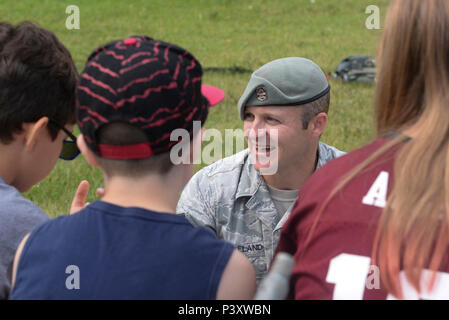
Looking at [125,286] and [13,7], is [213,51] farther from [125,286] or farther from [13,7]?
[125,286]

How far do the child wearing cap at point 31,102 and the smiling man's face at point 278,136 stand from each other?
3.97 feet

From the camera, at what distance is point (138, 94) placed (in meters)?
1.92

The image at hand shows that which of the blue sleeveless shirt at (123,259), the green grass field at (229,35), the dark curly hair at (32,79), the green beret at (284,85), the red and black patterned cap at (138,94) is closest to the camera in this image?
the blue sleeveless shirt at (123,259)

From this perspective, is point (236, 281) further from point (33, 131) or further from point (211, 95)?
point (33, 131)

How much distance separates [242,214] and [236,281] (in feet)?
5.89

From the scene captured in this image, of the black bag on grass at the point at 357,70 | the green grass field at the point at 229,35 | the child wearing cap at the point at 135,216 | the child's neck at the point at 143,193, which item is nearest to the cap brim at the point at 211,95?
the child wearing cap at the point at 135,216

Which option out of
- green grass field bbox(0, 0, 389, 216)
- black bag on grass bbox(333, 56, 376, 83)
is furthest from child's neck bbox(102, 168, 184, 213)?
black bag on grass bbox(333, 56, 376, 83)

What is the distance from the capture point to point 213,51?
13.3m

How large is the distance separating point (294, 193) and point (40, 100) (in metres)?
1.62

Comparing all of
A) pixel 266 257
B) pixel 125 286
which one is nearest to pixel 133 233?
pixel 125 286

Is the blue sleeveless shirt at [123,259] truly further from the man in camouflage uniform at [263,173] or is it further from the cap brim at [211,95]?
the man in camouflage uniform at [263,173]

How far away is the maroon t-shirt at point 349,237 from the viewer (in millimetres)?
1724

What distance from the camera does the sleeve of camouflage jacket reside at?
3623mm

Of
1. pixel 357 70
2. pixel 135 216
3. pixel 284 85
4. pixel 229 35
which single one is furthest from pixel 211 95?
pixel 229 35
